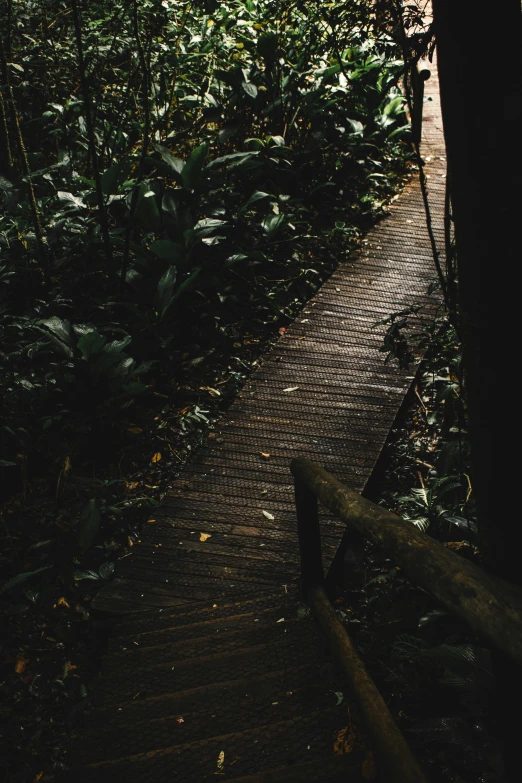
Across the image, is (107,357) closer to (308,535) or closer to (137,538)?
(137,538)

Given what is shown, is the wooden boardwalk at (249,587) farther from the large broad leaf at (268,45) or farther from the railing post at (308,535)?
the large broad leaf at (268,45)

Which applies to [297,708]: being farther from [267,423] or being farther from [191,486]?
[267,423]

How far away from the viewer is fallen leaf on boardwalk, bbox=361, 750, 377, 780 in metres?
2.30

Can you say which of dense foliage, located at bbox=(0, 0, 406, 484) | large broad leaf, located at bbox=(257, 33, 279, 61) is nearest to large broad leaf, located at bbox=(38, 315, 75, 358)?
dense foliage, located at bbox=(0, 0, 406, 484)

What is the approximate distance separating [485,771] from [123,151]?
6138 mm

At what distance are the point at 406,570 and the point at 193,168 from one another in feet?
16.2

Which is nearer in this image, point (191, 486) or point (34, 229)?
point (191, 486)

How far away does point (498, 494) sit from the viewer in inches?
69.2

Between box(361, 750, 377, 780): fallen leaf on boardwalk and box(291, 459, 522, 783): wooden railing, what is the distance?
14 cm

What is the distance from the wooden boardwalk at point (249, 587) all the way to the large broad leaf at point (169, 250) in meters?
1.00

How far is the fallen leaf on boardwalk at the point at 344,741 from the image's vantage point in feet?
8.13

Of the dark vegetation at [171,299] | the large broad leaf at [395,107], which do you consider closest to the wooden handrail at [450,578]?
the dark vegetation at [171,299]

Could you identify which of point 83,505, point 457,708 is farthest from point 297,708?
point 83,505

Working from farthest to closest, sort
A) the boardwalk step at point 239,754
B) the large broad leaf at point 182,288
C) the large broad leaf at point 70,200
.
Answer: the large broad leaf at point 70,200
the large broad leaf at point 182,288
the boardwalk step at point 239,754
